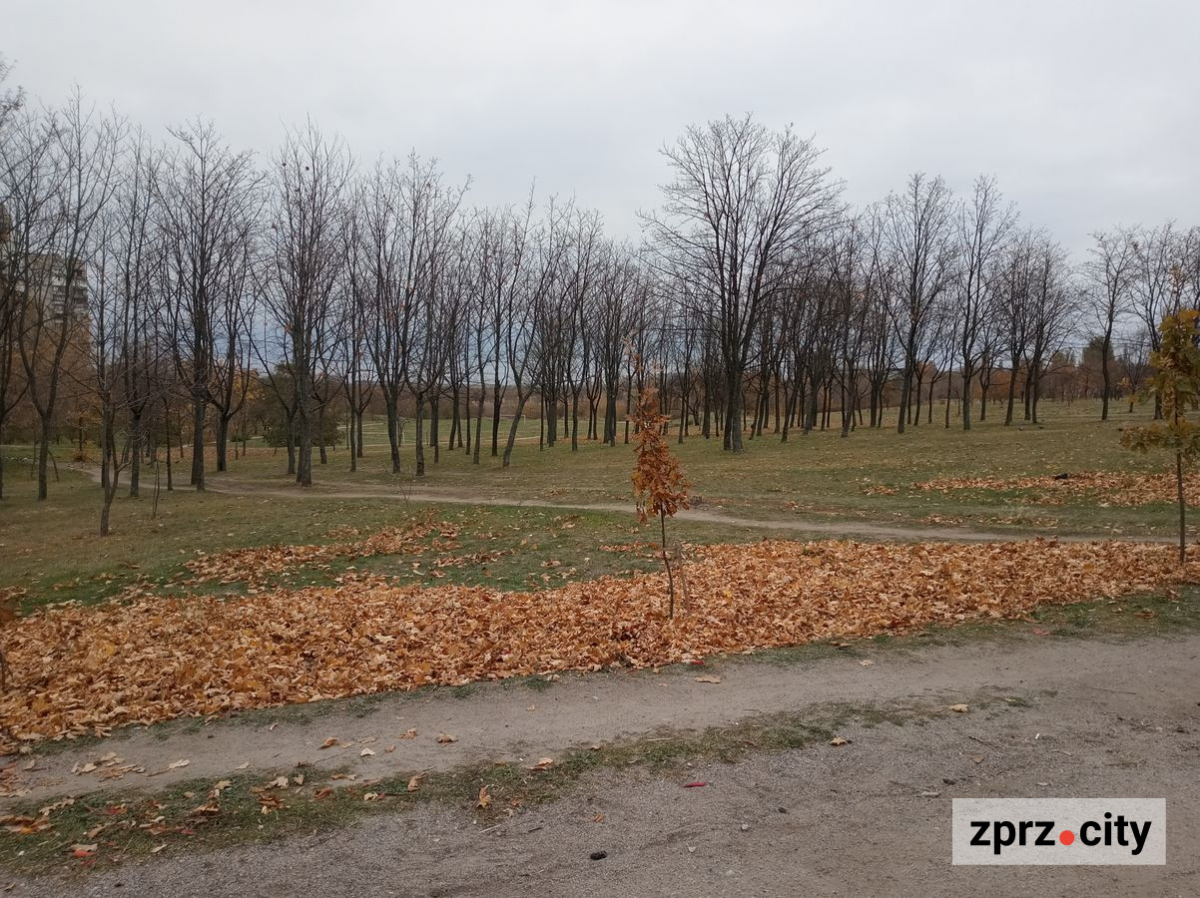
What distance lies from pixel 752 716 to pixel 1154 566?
282 inches

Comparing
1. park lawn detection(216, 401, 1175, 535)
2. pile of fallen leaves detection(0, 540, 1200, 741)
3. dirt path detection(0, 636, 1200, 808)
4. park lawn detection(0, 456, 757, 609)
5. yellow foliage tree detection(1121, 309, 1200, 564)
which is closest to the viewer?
dirt path detection(0, 636, 1200, 808)

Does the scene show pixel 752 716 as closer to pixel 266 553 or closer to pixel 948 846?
pixel 948 846

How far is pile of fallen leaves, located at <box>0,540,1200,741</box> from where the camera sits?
657 cm

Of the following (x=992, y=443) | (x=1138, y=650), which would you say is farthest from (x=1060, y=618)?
(x=992, y=443)

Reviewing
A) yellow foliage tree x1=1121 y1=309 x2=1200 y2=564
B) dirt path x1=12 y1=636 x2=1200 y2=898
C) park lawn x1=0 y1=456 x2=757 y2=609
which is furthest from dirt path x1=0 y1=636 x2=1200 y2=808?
park lawn x1=0 y1=456 x2=757 y2=609

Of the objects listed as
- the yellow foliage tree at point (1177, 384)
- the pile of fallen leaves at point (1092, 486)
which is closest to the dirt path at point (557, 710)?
the yellow foliage tree at point (1177, 384)

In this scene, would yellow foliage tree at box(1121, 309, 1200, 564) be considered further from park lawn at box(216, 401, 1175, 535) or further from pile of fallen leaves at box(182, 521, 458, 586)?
pile of fallen leaves at box(182, 521, 458, 586)

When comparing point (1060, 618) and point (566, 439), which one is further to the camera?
point (566, 439)

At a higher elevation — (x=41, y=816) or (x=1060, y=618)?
(x=1060, y=618)

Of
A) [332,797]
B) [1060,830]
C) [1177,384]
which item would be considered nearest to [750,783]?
[1060,830]

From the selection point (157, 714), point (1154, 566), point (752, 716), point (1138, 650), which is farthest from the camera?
point (1154, 566)

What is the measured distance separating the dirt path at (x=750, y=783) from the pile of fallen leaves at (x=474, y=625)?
63cm

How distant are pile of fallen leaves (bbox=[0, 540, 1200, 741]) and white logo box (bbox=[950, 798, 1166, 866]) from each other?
3119 millimetres

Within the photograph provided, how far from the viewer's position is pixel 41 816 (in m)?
4.45
